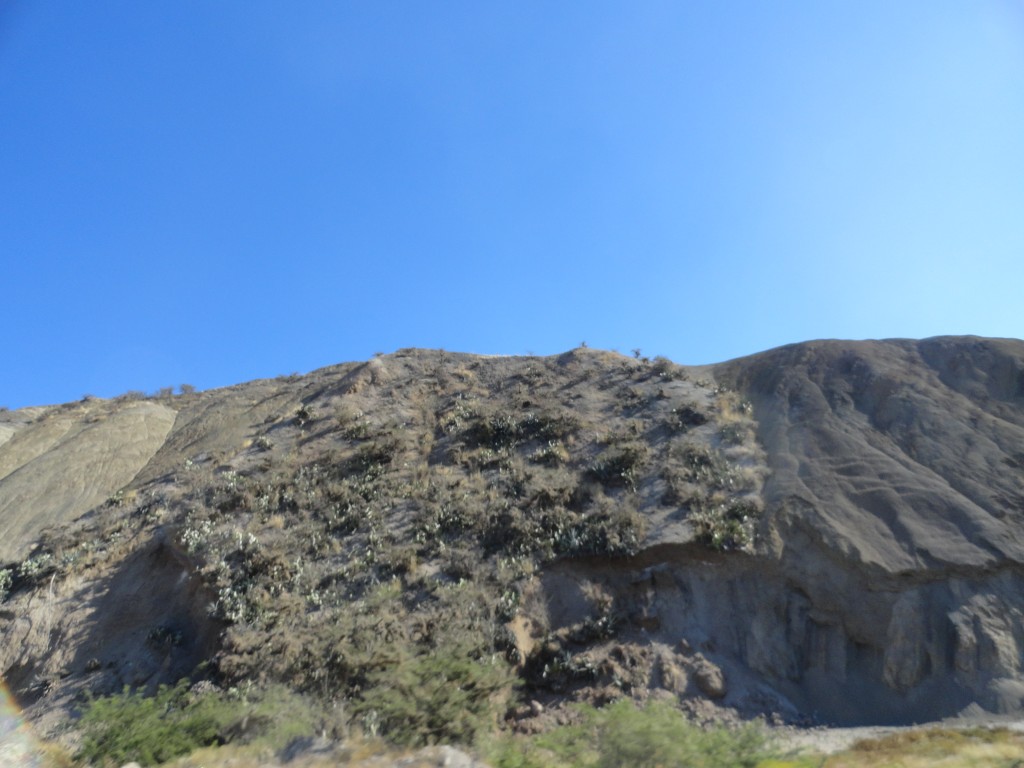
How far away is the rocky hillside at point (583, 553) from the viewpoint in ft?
40.7

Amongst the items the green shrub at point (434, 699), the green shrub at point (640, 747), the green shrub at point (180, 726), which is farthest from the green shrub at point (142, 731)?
the green shrub at point (640, 747)

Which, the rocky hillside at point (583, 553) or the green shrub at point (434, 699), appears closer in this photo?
the green shrub at point (434, 699)

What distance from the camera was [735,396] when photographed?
21906 millimetres

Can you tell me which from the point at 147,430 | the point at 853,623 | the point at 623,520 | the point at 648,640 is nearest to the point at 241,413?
the point at 147,430

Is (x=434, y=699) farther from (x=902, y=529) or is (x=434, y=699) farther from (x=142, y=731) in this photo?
(x=902, y=529)

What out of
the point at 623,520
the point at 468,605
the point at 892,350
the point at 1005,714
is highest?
the point at 892,350

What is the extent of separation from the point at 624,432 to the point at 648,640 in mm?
7810

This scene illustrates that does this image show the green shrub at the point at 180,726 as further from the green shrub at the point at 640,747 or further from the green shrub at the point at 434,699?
the green shrub at the point at 640,747

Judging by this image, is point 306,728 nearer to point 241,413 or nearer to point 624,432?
point 624,432

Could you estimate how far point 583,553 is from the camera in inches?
604

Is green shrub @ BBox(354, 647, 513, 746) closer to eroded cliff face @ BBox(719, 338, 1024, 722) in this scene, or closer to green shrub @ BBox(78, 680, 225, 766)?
green shrub @ BBox(78, 680, 225, 766)

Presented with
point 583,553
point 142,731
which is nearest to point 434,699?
point 142,731

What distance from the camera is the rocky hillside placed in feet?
40.7

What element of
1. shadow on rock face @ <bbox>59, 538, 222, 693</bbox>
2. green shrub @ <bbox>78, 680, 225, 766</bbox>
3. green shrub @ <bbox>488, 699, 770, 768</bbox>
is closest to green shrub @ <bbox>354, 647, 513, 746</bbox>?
green shrub @ <bbox>488, 699, 770, 768</bbox>
